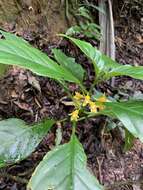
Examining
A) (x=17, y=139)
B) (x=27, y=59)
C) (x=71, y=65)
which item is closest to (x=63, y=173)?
(x=17, y=139)

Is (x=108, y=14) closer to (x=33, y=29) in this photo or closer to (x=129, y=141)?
(x=33, y=29)

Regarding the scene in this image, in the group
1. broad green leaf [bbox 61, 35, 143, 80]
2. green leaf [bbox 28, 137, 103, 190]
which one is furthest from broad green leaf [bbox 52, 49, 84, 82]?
green leaf [bbox 28, 137, 103, 190]

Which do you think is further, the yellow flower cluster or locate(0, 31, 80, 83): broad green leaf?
the yellow flower cluster

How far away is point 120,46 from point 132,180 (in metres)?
0.98

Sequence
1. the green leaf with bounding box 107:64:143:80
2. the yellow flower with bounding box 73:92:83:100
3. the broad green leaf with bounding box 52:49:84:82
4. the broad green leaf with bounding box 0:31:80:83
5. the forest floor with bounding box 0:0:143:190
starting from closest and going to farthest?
1. the broad green leaf with bounding box 0:31:80:83
2. the green leaf with bounding box 107:64:143:80
3. the yellow flower with bounding box 73:92:83:100
4. the broad green leaf with bounding box 52:49:84:82
5. the forest floor with bounding box 0:0:143:190

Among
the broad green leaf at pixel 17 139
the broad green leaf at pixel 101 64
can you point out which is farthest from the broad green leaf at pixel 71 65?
the broad green leaf at pixel 17 139

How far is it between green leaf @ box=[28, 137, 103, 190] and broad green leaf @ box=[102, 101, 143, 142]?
0.62 ft

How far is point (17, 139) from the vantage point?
130 cm

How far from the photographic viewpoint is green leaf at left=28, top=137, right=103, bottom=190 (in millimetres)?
1099

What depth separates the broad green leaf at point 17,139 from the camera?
49.2 inches

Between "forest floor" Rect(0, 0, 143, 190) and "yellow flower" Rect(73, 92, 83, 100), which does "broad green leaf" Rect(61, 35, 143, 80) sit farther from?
"forest floor" Rect(0, 0, 143, 190)

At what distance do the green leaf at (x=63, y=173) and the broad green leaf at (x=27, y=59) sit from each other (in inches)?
9.9

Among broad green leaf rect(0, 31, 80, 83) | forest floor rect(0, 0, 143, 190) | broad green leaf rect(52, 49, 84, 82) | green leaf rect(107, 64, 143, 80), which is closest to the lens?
broad green leaf rect(0, 31, 80, 83)

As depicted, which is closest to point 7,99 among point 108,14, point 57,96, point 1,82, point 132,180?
point 1,82
